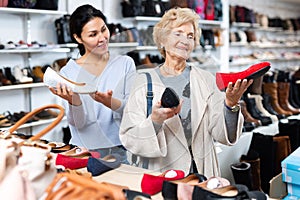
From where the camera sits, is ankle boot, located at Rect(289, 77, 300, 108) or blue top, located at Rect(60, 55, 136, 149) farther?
ankle boot, located at Rect(289, 77, 300, 108)

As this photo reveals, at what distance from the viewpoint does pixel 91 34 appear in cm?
171

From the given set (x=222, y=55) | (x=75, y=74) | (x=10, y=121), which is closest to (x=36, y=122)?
(x=10, y=121)

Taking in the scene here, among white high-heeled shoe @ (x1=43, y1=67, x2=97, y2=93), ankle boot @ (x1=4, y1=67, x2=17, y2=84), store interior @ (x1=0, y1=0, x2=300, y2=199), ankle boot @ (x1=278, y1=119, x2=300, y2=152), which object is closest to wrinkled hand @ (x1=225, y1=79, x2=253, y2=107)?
store interior @ (x1=0, y1=0, x2=300, y2=199)

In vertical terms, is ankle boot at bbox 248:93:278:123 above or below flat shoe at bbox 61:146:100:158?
below

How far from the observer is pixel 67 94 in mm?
1590

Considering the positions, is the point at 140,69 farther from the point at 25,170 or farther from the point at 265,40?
the point at 265,40

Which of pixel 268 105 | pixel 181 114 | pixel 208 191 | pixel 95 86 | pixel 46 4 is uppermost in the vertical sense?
pixel 46 4

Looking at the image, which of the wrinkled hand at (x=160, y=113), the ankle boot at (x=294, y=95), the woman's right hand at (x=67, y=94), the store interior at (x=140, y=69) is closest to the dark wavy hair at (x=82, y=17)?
the store interior at (x=140, y=69)

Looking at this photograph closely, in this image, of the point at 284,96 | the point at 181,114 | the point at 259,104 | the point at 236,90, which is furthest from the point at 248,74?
the point at 284,96

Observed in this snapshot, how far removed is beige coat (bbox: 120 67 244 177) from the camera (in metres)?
1.45

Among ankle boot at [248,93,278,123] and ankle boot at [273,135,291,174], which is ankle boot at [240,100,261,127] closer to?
ankle boot at [248,93,278,123]

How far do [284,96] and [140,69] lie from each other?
3.26m

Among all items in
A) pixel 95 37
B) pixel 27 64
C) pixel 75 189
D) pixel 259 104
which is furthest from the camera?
pixel 259 104

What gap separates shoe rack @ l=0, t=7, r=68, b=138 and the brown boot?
2371 millimetres
